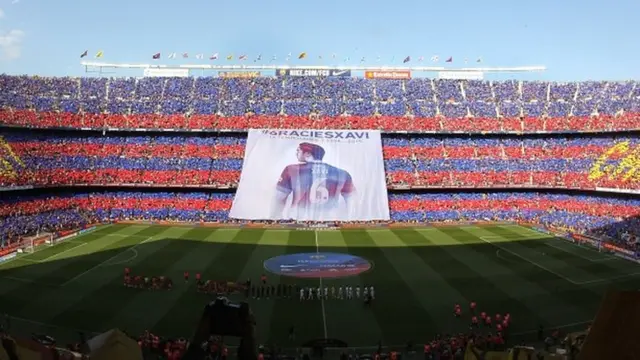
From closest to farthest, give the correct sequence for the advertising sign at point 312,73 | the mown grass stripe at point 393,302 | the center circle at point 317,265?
1. the mown grass stripe at point 393,302
2. the center circle at point 317,265
3. the advertising sign at point 312,73

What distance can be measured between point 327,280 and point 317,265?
4.20 m

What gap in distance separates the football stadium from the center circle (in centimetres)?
30

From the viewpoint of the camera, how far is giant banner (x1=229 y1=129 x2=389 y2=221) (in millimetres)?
61281

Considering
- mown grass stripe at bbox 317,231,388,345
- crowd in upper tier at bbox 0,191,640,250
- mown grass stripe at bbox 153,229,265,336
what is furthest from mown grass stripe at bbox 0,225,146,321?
crowd in upper tier at bbox 0,191,640,250

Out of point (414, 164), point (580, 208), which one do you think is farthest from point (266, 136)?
point (580, 208)

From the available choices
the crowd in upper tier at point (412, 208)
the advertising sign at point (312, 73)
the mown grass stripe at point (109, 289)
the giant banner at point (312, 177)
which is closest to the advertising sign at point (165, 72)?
the advertising sign at point (312, 73)

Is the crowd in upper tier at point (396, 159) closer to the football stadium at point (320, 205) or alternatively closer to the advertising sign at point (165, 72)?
the football stadium at point (320, 205)

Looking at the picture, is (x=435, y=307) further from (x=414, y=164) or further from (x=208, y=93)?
(x=208, y=93)

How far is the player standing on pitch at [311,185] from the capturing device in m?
61.5

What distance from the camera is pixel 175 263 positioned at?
133 feet

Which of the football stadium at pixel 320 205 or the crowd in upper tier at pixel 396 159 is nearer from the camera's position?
the football stadium at pixel 320 205

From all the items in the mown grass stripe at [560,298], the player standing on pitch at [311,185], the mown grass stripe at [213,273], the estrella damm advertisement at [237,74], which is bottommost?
the mown grass stripe at [213,273]

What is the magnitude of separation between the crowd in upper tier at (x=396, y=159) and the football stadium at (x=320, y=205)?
0.24 meters

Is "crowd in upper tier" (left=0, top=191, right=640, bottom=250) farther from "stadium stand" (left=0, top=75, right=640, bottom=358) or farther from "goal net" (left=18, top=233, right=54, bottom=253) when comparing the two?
"goal net" (left=18, top=233, right=54, bottom=253)
